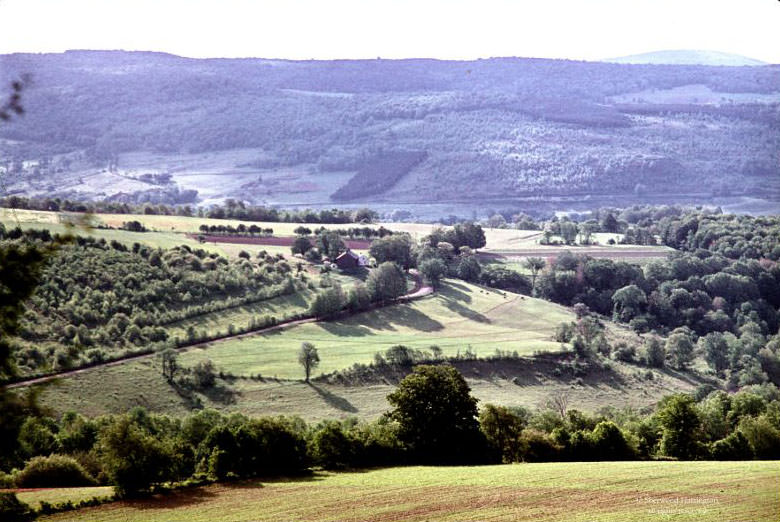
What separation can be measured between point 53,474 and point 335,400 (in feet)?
87.3

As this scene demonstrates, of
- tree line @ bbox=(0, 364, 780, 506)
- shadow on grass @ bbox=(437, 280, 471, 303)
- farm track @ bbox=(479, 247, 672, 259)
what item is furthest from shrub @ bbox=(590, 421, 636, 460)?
farm track @ bbox=(479, 247, 672, 259)

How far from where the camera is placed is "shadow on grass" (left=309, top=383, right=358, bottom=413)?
62.7 meters

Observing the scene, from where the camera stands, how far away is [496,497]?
34719 millimetres

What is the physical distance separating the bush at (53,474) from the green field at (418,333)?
84.8 feet

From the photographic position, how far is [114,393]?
60.0 meters

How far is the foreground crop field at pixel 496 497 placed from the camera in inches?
1259

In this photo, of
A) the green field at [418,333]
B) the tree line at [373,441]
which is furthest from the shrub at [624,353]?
the tree line at [373,441]

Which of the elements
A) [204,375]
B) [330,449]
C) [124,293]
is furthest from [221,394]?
[330,449]

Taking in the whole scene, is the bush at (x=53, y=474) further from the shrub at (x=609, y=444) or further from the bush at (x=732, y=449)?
the bush at (x=732, y=449)

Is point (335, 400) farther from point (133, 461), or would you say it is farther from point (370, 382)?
point (133, 461)

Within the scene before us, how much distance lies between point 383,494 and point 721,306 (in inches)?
3087

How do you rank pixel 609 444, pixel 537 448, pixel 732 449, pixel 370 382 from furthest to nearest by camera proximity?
1. pixel 370 382
2. pixel 732 449
3. pixel 609 444
4. pixel 537 448

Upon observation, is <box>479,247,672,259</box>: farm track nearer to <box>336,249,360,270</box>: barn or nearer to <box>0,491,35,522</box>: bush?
<box>336,249,360,270</box>: barn

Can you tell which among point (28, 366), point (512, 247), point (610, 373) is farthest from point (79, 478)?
point (512, 247)
